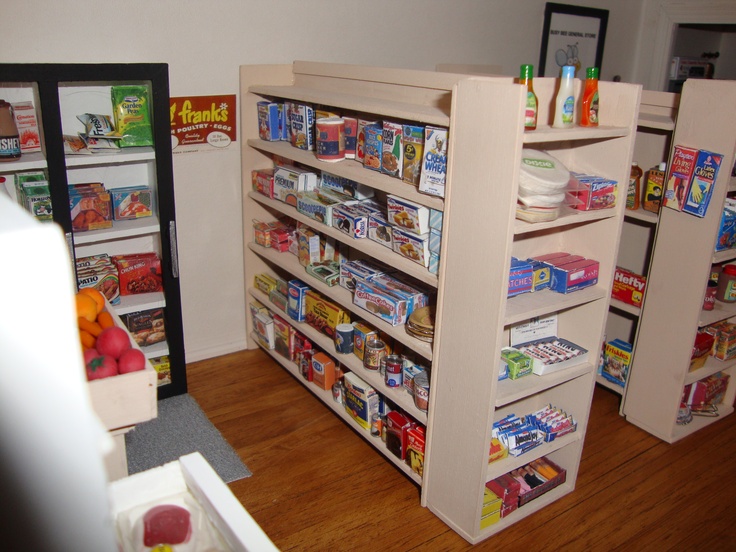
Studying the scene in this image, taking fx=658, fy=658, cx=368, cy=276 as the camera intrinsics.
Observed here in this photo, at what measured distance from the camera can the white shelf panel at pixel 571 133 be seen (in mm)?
2053

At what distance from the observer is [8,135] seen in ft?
8.85

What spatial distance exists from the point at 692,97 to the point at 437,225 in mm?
1293

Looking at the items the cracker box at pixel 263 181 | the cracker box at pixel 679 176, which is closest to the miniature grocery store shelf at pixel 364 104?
the cracker box at pixel 263 181

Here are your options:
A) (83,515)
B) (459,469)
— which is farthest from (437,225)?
(83,515)

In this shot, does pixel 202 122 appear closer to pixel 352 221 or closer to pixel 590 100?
pixel 352 221

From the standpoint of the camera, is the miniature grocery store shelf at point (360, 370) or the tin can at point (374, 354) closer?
the miniature grocery store shelf at point (360, 370)

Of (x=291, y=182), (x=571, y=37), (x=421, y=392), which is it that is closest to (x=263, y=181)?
(x=291, y=182)

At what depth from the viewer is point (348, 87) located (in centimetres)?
305

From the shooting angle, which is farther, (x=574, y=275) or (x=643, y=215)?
(x=643, y=215)

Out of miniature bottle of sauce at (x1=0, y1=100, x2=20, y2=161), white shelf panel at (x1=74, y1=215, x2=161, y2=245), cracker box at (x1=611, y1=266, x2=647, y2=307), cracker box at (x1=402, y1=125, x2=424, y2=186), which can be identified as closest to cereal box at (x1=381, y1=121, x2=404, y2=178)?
cracker box at (x1=402, y1=125, x2=424, y2=186)

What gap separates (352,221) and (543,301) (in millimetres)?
862

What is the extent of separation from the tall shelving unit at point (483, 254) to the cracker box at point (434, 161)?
2.0 inches

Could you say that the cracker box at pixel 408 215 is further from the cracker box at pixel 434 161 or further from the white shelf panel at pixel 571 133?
the white shelf panel at pixel 571 133

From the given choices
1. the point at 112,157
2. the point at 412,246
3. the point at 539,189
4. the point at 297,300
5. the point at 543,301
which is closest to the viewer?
the point at 539,189
